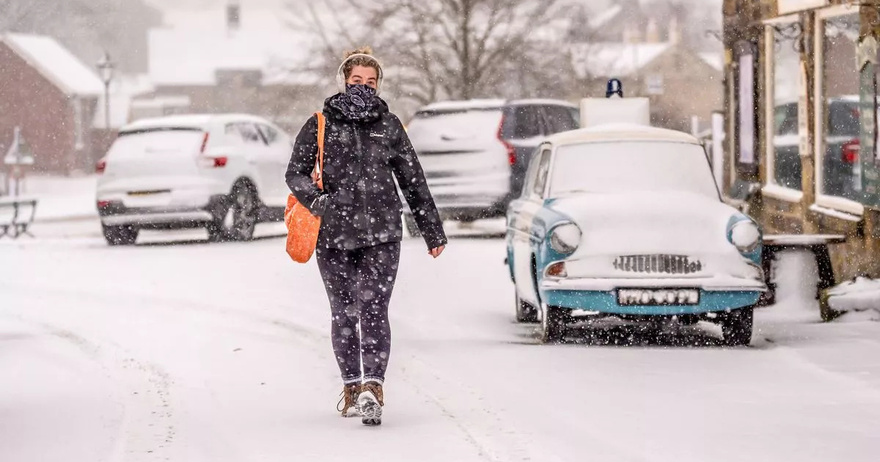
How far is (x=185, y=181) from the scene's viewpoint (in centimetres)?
2216

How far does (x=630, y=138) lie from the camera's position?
1283cm

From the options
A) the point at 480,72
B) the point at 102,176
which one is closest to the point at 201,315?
the point at 102,176

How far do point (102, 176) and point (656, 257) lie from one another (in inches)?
494

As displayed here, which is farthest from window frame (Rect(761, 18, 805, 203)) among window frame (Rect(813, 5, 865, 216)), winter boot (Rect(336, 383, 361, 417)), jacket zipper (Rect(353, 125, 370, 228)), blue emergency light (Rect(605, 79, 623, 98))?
jacket zipper (Rect(353, 125, 370, 228))

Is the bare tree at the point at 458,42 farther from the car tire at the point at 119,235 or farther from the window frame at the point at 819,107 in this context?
the window frame at the point at 819,107

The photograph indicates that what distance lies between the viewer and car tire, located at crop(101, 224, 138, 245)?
22.9m

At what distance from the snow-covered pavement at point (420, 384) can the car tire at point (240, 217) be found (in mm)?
6364

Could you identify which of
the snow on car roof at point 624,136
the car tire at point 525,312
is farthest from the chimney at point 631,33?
the snow on car roof at point 624,136

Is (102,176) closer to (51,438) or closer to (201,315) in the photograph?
(201,315)

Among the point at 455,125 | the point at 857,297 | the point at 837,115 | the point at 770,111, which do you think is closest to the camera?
the point at 857,297

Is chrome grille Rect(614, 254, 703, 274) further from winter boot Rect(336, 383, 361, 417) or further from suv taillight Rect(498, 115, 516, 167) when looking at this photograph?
suv taillight Rect(498, 115, 516, 167)

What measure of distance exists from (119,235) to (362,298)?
15.1 meters

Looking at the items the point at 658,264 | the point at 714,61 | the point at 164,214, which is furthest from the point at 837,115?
the point at 714,61

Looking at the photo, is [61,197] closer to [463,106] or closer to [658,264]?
[463,106]
